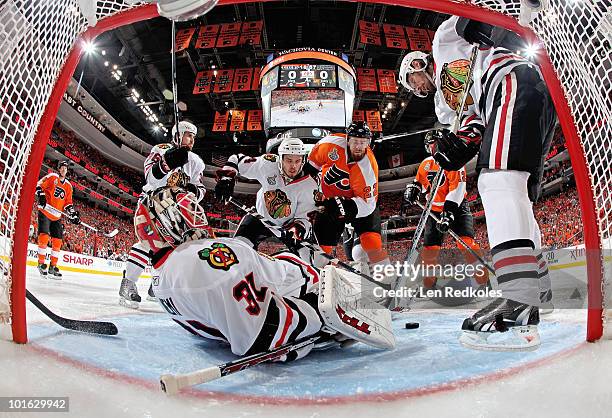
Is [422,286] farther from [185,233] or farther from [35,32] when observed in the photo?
[35,32]

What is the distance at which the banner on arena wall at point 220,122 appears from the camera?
428 inches

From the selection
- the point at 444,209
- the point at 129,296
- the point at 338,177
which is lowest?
the point at 129,296

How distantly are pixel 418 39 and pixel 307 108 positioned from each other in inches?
136

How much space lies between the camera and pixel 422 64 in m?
1.51

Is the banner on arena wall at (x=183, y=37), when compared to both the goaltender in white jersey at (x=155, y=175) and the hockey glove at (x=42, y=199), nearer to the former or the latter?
the hockey glove at (x=42, y=199)

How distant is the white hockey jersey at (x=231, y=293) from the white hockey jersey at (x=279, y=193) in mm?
1328

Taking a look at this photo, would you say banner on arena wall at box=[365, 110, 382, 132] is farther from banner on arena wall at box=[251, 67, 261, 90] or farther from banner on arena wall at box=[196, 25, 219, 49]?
banner on arena wall at box=[196, 25, 219, 49]

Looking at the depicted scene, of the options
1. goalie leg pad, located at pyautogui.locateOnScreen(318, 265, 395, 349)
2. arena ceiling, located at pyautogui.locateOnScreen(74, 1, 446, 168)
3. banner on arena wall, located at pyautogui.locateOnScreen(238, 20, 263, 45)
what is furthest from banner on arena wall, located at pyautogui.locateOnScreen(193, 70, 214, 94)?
goalie leg pad, located at pyautogui.locateOnScreen(318, 265, 395, 349)

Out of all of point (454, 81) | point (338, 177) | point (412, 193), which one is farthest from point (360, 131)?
point (454, 81)

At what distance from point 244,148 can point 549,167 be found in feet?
30.3

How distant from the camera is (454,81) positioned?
1.30m

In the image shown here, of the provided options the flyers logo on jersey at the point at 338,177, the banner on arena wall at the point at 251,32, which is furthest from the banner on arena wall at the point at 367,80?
the flyers logo on jersey at the point at 338,177

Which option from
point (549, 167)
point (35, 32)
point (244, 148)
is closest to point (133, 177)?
point (244, 148)

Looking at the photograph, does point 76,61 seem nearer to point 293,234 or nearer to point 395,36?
point 293,234
